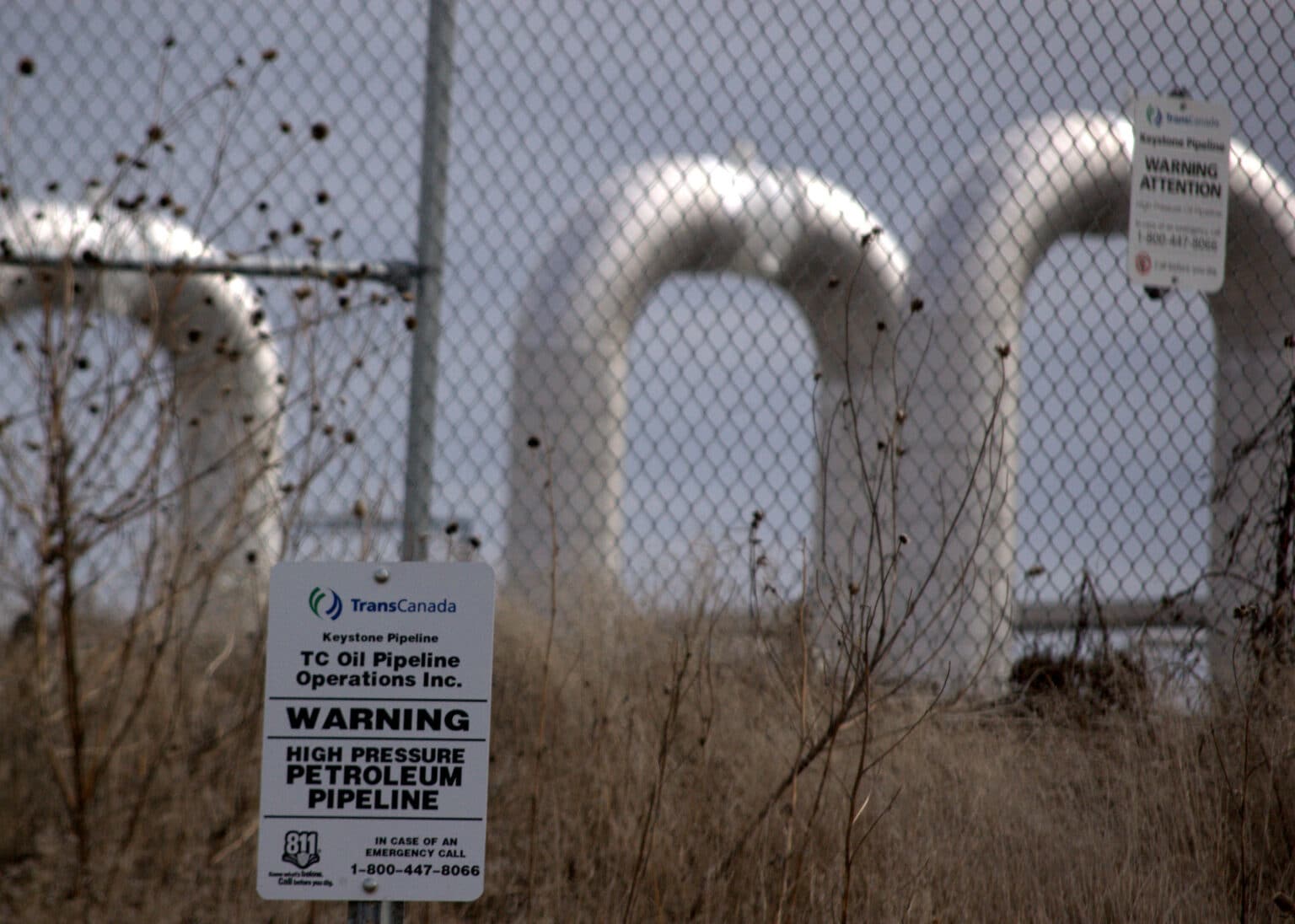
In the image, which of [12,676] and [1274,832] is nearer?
[1274,832]

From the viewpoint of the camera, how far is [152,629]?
3293 mm

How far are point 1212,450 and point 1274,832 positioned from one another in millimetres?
1948

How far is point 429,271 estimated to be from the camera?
8.96 feet

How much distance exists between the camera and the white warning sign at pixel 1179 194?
3502 millimetres

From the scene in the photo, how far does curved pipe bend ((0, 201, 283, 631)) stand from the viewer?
120 inches

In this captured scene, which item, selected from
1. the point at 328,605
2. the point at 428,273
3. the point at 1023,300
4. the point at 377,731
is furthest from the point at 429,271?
the point at 1023,300

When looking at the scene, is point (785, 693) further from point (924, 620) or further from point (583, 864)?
point (924, 620)

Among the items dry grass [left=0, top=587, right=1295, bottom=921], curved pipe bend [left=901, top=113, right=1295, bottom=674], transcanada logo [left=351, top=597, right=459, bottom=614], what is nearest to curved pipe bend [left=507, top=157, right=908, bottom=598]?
curved pipe bend [left=901, top=113, right=1295, bottom=674]

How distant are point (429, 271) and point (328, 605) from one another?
1187mm

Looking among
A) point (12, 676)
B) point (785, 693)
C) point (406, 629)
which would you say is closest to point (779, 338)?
point (785, 693)

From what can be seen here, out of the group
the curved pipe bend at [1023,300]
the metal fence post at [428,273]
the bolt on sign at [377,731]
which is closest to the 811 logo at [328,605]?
the bolt on sign at [377,731]

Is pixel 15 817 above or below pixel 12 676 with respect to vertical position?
below

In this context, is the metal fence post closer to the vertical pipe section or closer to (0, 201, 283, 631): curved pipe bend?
the vertical pipe section

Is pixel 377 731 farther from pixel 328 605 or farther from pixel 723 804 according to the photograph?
pixel 723 804
